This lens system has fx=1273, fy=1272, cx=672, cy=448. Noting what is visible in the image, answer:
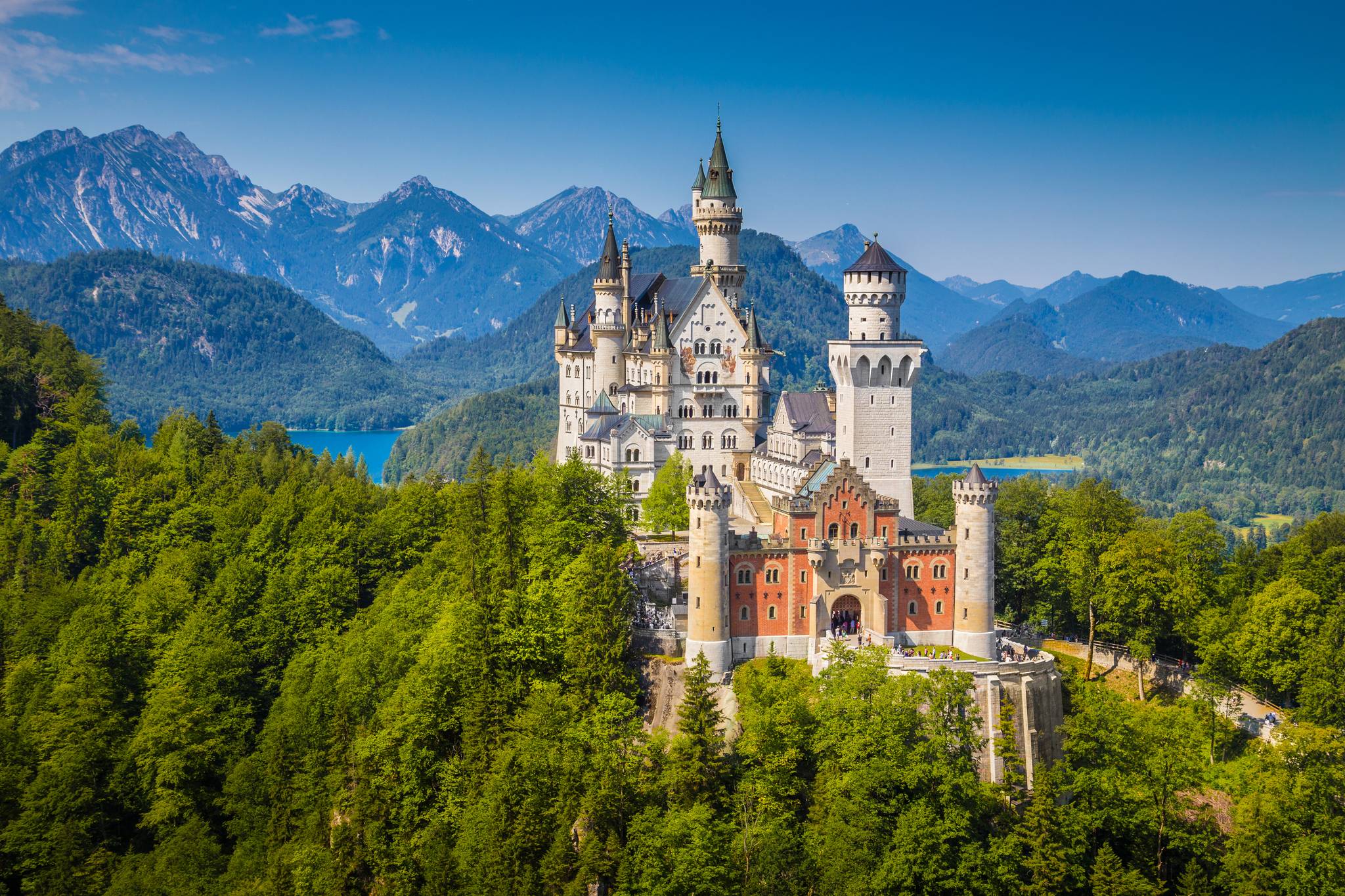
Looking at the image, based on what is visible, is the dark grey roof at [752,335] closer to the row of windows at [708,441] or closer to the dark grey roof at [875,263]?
the row of windows at [708,441]

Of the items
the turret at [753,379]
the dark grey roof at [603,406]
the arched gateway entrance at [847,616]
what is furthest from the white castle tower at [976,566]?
the dark grey roof at [603,406]

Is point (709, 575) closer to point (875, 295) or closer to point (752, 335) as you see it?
point (875, 295)

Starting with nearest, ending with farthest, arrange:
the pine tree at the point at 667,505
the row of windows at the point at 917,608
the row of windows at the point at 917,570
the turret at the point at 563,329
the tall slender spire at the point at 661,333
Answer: the row of windows at the point at 917,608
the row of windows at the point at 917,570
the pine tree at the point at 667,505
the tall slender spire at the point at 661,333
the turret at the point at 563,329

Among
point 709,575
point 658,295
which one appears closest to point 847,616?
point 709,575

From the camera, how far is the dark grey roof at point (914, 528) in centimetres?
6594

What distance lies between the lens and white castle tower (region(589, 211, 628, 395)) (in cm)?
9806

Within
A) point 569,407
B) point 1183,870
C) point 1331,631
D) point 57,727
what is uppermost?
point 569,407

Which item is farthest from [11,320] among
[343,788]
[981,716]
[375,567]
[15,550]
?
[981,716]

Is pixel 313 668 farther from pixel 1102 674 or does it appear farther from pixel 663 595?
pixel 1102 674

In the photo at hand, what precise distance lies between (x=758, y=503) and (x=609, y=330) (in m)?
22.5

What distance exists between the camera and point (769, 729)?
56375 millimetres

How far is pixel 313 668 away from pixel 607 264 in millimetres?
42510

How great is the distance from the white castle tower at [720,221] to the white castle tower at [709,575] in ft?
120

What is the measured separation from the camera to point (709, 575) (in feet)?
204
